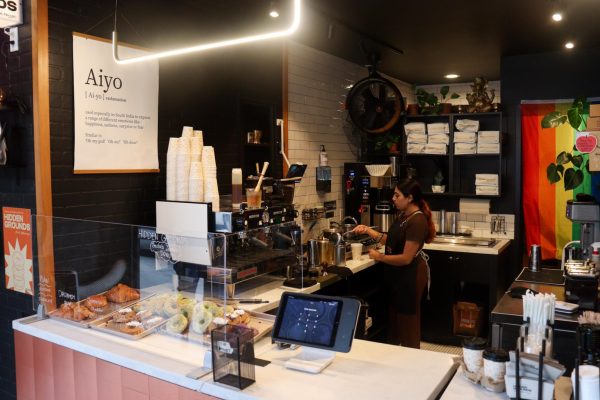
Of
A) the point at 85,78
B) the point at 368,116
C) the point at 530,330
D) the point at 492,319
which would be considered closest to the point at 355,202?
the point at 368,116

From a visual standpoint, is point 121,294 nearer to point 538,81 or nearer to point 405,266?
point 405,266

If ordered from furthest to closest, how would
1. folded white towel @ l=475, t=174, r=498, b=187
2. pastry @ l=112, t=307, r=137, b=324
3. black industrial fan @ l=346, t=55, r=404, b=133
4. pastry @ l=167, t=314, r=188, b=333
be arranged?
folded white towel @ l=475, t=174, r=498, b=187 → black industrial fan @ l=346, t=55, r=404, b=133 → pastry @ l=112, t=307, r=137, b=324 → pastry @ l=167, t=314, r=188, b=333

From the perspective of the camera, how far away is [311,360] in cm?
224

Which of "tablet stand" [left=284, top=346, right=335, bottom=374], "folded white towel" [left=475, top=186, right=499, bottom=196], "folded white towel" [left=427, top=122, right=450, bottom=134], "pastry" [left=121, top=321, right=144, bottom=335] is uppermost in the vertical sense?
"folded white towel" [left=427, top=122, right=450, bottom=134]

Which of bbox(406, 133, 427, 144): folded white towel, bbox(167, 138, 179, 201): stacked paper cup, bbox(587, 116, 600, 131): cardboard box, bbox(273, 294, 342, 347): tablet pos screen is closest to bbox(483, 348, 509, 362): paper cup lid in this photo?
bbox(273, 294, 342, 347): tablet pos screen

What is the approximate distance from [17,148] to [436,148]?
465 cm

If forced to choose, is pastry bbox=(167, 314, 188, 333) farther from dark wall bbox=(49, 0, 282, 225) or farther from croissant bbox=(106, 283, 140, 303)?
dark wall bbox=(49, 0, 282, 225)

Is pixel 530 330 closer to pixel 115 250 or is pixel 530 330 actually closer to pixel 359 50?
pixel 115 250

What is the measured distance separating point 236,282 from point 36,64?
1735 millimetres

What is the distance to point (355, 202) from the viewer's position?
6.29 meters

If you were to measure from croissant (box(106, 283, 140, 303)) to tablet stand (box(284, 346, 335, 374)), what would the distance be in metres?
0.93

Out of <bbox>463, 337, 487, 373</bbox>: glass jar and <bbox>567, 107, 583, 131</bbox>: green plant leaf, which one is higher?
<bbox>567, 107, 583, 131</bbox>: green plant leaf

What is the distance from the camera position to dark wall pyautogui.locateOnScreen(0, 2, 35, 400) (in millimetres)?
3258

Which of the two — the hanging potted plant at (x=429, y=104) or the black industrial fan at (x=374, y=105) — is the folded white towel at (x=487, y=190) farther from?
the black industrial fan at (x=374, y=105)
